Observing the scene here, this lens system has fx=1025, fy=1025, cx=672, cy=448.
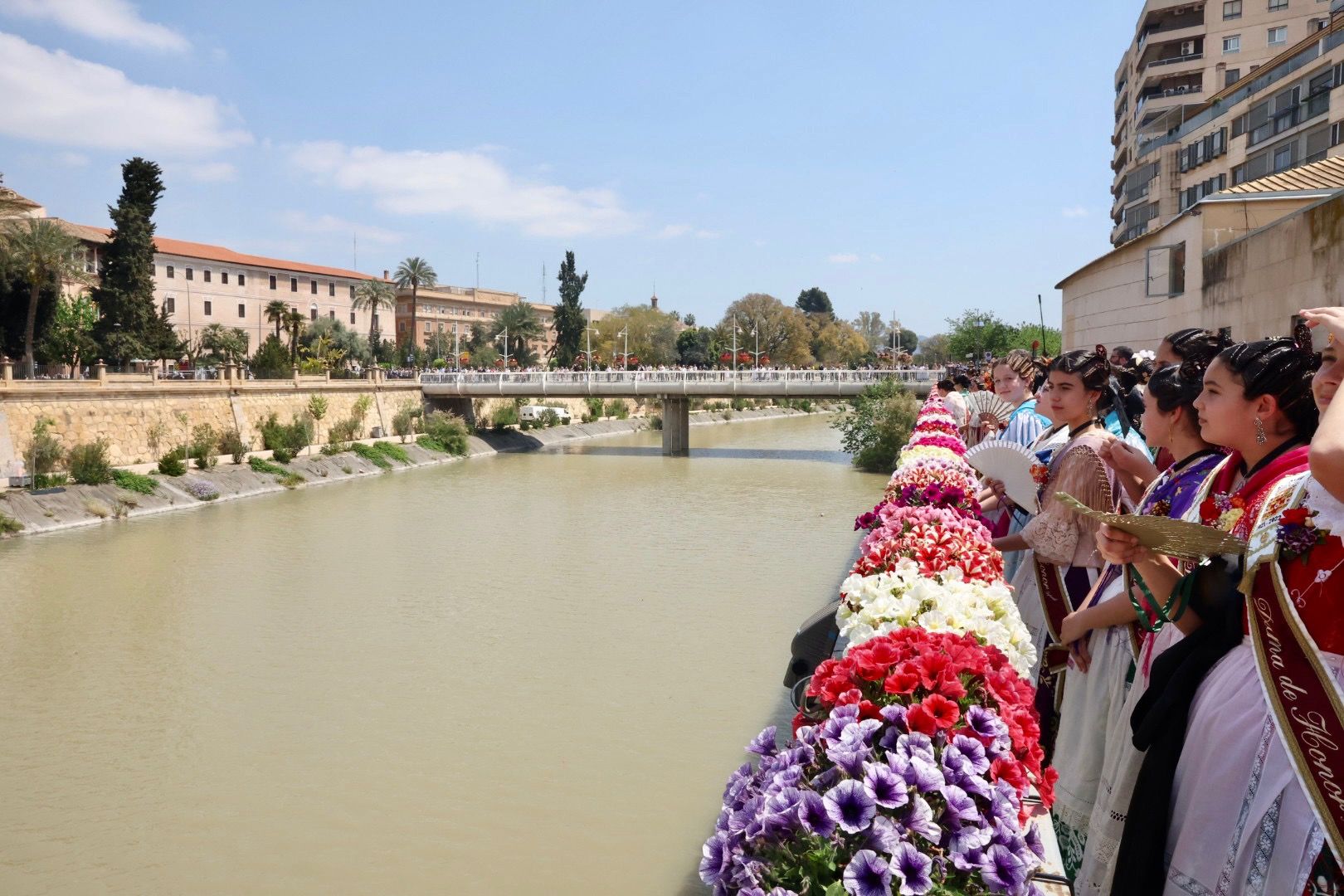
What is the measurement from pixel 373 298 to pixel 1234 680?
67.7 m

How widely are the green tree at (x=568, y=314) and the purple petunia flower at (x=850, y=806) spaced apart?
66.6m

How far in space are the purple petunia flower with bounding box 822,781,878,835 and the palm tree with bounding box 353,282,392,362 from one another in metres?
64.9

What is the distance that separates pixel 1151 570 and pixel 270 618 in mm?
13954

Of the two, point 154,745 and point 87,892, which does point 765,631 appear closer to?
point 154,745

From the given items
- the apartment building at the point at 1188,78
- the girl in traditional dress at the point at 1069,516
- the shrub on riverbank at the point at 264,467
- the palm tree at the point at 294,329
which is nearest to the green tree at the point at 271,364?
the palm tree at the point at 294,329

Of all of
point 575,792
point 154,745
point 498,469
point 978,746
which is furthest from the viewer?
point 498,469

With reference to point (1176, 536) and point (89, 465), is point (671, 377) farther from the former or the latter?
point (1176, 536)

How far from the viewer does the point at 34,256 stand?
35219 millimetres

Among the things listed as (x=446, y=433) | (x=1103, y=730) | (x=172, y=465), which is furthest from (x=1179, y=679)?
(x=446, y=433)

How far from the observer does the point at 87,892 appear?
703 centimetres

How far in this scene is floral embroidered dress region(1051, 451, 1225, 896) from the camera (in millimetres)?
2711

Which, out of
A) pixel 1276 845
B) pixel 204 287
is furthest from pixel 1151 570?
pixel 204 287

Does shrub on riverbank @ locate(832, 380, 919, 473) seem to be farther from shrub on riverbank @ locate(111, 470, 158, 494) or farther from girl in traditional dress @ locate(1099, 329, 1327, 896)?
girl in traditional dress @ locate(1099, 329, 1327, 896)

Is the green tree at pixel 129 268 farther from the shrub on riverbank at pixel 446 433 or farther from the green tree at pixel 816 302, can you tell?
the green tree at pixel 816 302
